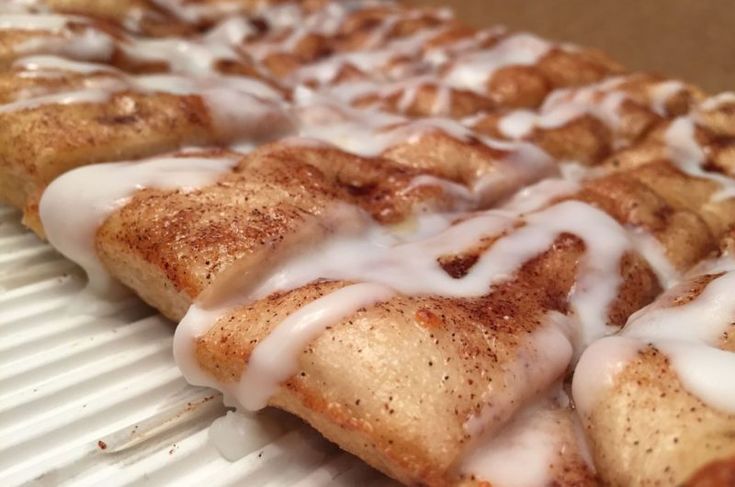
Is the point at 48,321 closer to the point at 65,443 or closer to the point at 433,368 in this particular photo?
the point at 65,443

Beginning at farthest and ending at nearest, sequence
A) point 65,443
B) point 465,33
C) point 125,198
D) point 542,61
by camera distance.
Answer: point 465,33, point 542,61, point 125,198, point 65,443

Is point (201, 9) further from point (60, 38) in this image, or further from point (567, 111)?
point (567, 111)

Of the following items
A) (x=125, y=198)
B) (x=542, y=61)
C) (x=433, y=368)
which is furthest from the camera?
(x=542, y=61)

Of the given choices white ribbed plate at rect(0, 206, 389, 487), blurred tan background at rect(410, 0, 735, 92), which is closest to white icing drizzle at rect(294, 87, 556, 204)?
white ribbed plate at rect(0, 206, 389, 487)

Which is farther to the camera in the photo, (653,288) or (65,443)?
(653,288)

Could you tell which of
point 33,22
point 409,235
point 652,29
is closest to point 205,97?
point 33,22

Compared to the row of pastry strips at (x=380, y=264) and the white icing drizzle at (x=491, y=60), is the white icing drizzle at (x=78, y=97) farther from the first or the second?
the white icing drizzle at (x=491, y=60)

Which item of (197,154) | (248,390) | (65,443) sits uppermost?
(197,154)

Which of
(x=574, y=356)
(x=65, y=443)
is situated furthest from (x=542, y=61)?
(x=65, y=443)
